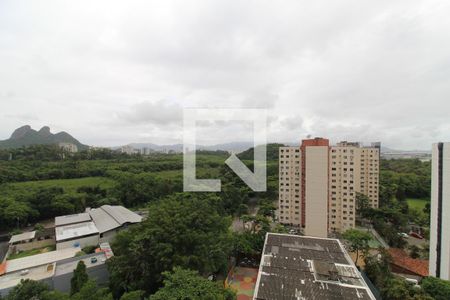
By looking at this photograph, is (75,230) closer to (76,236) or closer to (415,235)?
(76,236)

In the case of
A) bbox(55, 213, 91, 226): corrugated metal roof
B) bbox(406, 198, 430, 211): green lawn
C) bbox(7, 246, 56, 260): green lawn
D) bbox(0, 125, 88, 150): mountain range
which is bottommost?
bbox(7, 246, 56, 260): green lawn

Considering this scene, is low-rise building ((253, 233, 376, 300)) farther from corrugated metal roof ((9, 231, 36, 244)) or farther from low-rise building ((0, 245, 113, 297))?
corrugated metal roof ((9, 231, 36, 244))

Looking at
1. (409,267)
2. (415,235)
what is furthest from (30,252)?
(415,235)

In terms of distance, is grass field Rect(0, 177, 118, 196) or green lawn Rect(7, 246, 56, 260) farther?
grass field Rect(0, 177, 118, 196)

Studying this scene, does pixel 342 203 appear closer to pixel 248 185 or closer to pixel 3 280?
pixel 248 185

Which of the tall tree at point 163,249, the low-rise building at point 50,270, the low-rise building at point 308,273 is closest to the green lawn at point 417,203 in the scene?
the low-rise building at point 308,273

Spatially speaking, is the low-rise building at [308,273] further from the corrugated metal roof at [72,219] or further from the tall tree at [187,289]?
the corrugated metal roof at [72,219]

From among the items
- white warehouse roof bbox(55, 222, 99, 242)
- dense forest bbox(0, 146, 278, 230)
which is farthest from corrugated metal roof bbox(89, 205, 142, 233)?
dense forest bbox(0, 146, 278, 230)
